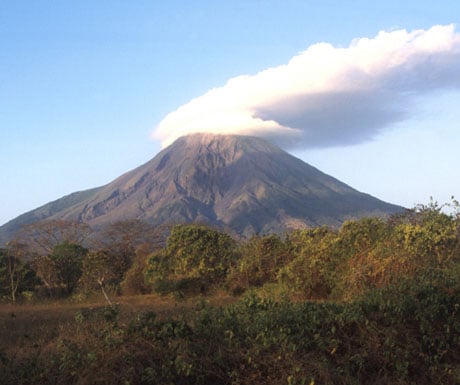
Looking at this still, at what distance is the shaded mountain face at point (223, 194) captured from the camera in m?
137

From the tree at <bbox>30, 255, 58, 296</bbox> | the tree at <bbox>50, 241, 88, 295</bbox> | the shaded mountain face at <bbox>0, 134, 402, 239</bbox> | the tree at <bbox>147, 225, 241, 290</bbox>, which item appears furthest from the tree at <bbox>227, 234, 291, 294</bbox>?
the shaded mountain face at <bbox>0, 134, 402, 239</bbox>

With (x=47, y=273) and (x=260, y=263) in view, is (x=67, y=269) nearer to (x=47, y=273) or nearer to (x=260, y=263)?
(x=47, y=273)

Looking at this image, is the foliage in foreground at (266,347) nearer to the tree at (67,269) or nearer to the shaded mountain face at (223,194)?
the tree at (67,269)

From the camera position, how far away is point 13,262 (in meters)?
24.3

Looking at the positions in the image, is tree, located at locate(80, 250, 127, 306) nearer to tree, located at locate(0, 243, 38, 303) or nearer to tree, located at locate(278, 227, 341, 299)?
tree, located at locate(0, 243, 38, 303)

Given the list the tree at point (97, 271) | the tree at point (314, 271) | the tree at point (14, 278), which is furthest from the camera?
the tree at point (97, 271)

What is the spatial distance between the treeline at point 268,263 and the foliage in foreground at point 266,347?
125cm

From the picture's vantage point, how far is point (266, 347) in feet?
17.4

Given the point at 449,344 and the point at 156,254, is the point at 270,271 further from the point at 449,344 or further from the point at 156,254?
the point at 449,344

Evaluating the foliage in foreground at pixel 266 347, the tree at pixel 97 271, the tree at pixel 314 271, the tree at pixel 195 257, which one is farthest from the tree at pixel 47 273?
the foliage in foreground at pixel 266 347

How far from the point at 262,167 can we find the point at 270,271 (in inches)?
5982

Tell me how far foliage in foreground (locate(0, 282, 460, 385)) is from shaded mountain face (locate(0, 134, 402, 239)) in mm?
117373

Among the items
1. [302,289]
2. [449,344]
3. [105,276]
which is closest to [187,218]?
[105,276]

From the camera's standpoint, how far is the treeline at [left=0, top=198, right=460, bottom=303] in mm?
10500
